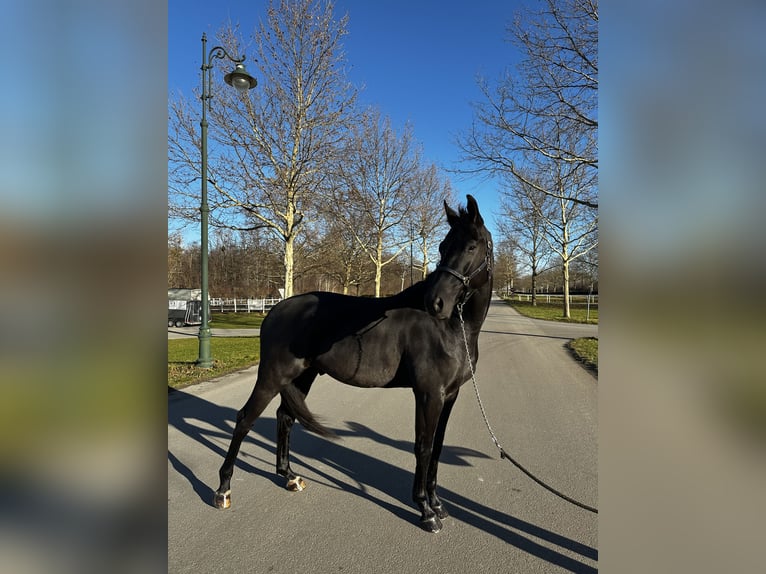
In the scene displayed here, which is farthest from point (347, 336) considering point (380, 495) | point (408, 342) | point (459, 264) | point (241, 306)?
point (241, 306)

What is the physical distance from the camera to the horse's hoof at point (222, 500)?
9.58 feet

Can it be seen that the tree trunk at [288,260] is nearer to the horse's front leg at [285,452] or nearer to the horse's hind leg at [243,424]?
the horse's front leg at [285,452]

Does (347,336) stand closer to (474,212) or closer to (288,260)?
(474,212)

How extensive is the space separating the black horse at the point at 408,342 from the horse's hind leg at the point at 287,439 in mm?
27

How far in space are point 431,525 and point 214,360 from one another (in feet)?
24.6

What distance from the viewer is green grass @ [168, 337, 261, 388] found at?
7363mm

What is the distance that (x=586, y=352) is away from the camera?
34.1 feet

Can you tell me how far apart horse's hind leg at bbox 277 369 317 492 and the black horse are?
0.09 feet

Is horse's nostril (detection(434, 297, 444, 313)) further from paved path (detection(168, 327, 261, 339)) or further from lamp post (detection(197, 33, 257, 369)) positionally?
paved path (detection(168, 327, 261, 339))

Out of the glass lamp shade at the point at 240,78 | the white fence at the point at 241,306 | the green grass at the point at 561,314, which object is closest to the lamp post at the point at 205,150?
the glass lamp shade at the point at 240,78

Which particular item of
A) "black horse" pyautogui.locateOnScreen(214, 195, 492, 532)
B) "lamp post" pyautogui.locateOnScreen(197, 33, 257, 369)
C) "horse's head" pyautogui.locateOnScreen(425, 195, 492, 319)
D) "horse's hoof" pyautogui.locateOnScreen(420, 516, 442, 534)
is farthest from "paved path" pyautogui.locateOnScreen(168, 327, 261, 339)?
"horse's head" pyautogui.locateOnScreen(425, 195, 492, 319)
